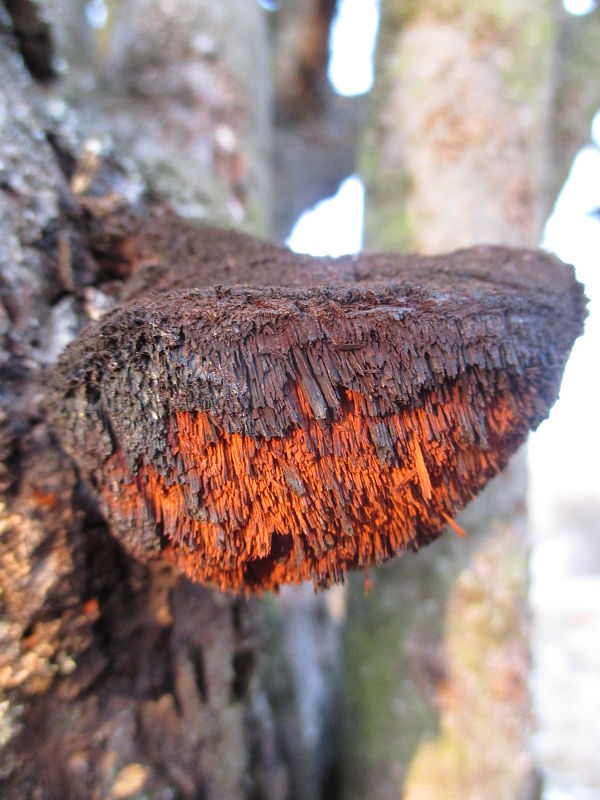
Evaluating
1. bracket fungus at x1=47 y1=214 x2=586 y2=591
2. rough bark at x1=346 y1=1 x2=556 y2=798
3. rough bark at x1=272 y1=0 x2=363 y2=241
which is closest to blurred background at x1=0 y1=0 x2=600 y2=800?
rough bark at x1=346 y1=1 x2=556 y2=798

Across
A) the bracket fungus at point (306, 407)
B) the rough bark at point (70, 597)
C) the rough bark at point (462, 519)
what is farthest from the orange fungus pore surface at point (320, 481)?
the rough bark at point (462, 519)

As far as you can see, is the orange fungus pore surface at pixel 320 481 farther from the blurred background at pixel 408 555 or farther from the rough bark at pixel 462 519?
Result: the rough bark at pixel 462 519

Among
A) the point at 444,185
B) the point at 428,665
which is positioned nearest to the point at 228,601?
the point at 428,665

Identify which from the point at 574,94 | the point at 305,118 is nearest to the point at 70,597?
the point at 574,94

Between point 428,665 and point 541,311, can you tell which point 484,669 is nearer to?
point 428,665

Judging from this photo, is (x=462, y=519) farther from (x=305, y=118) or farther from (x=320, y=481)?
(x=305, y=118)

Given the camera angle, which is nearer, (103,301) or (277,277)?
(277,277)

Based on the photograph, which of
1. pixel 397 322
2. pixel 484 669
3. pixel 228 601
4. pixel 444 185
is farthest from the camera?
pixel 444 185
